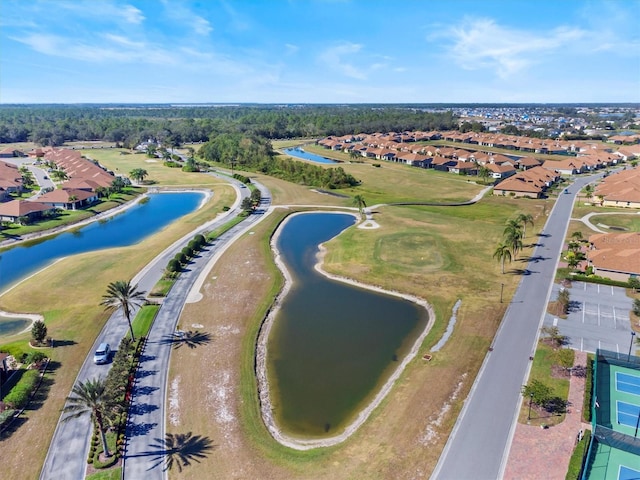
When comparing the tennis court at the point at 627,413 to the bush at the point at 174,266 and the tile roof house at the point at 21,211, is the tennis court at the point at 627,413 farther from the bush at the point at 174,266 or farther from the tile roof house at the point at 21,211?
the tile roof house at the point at 21,211

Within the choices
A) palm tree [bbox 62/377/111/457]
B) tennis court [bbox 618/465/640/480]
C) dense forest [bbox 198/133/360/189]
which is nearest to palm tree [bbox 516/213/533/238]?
tennis court [bbox 618/465/640/480]

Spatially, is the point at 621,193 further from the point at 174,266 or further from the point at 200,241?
the point at 174,266

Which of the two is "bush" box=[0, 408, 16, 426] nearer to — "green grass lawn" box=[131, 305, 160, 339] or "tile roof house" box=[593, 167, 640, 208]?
"green grass lawn" box=[131, 305, 160, 339]

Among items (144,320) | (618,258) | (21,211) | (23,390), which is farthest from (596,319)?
(21,211)

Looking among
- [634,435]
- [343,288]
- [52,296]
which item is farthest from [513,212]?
[52,296]

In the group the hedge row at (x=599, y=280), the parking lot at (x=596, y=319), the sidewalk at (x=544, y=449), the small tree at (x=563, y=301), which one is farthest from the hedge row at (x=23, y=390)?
the hedge row at (x=599, y=280)

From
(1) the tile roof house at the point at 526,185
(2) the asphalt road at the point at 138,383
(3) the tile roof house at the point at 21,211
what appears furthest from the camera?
(1) the tile roof house at the point at 526,185
